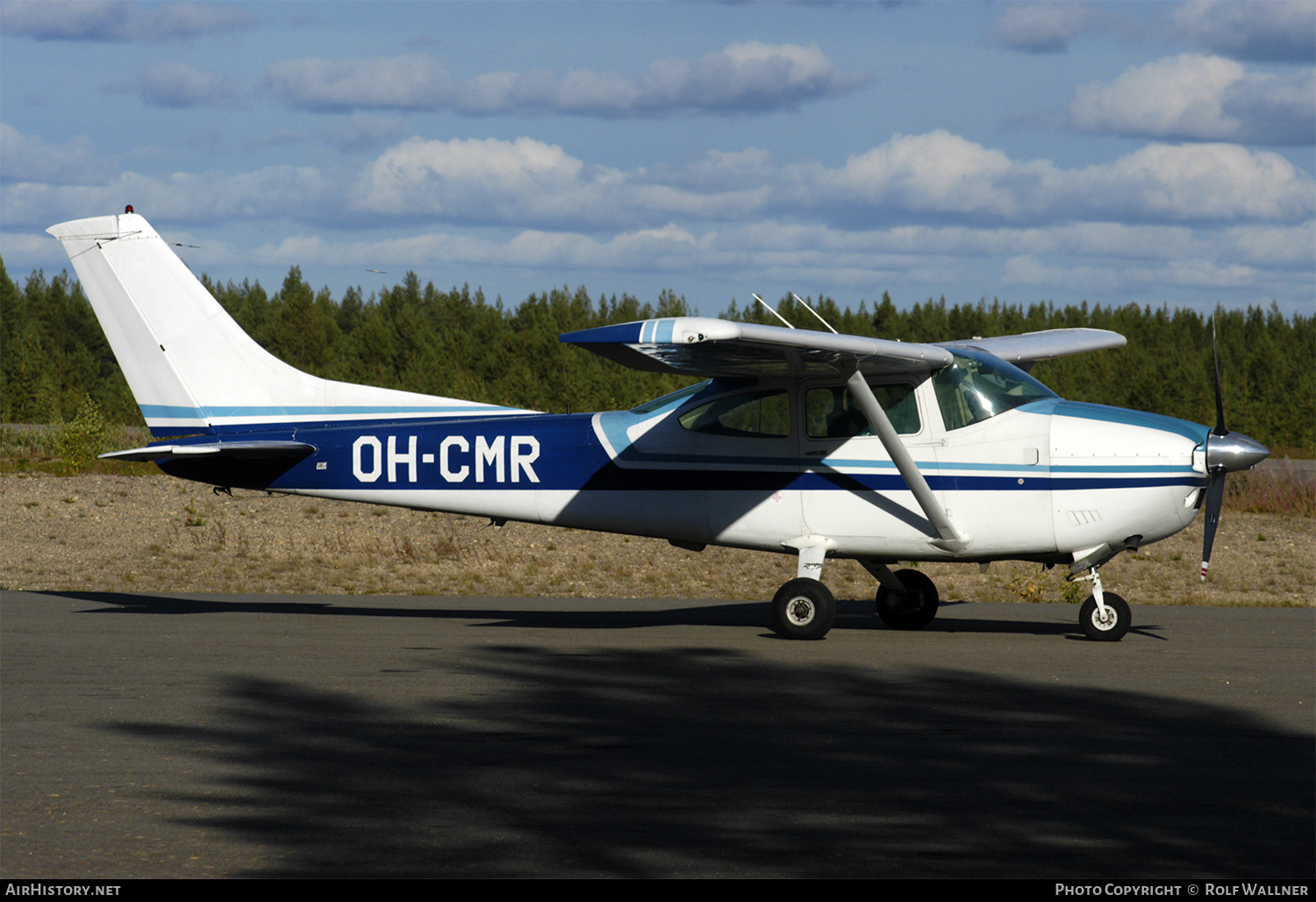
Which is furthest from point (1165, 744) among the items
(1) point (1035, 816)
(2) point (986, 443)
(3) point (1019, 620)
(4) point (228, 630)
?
(4) point (228, 630)

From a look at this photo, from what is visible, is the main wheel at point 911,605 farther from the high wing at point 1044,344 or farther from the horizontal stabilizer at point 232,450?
the horizontal stabilizer at point 232,450

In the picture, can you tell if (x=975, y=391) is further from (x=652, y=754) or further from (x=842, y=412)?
(x=652, y=754)

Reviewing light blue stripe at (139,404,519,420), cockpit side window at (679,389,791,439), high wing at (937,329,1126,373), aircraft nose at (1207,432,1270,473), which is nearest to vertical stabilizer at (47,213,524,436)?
light blue stripe at (139,404,519,420)

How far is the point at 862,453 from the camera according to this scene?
35.9 feet

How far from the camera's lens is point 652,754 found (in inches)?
240

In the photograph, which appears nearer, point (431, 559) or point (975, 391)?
point (975, 391)

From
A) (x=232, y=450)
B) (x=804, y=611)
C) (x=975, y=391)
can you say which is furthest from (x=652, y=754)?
(x=232, y=450)

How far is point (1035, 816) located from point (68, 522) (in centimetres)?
1793

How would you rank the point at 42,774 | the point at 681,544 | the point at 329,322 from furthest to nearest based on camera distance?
the point at 329,322
the point at 681,544
the point at 42,774

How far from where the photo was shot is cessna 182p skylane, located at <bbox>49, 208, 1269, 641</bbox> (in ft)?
34.0

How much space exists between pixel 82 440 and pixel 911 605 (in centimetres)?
1884

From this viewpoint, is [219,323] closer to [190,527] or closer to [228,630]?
[228,630]

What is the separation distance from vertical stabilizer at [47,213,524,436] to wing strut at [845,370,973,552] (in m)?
3.83

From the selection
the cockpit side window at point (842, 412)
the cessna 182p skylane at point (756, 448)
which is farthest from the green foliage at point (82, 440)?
the cockpit side window at point (842, 412)
